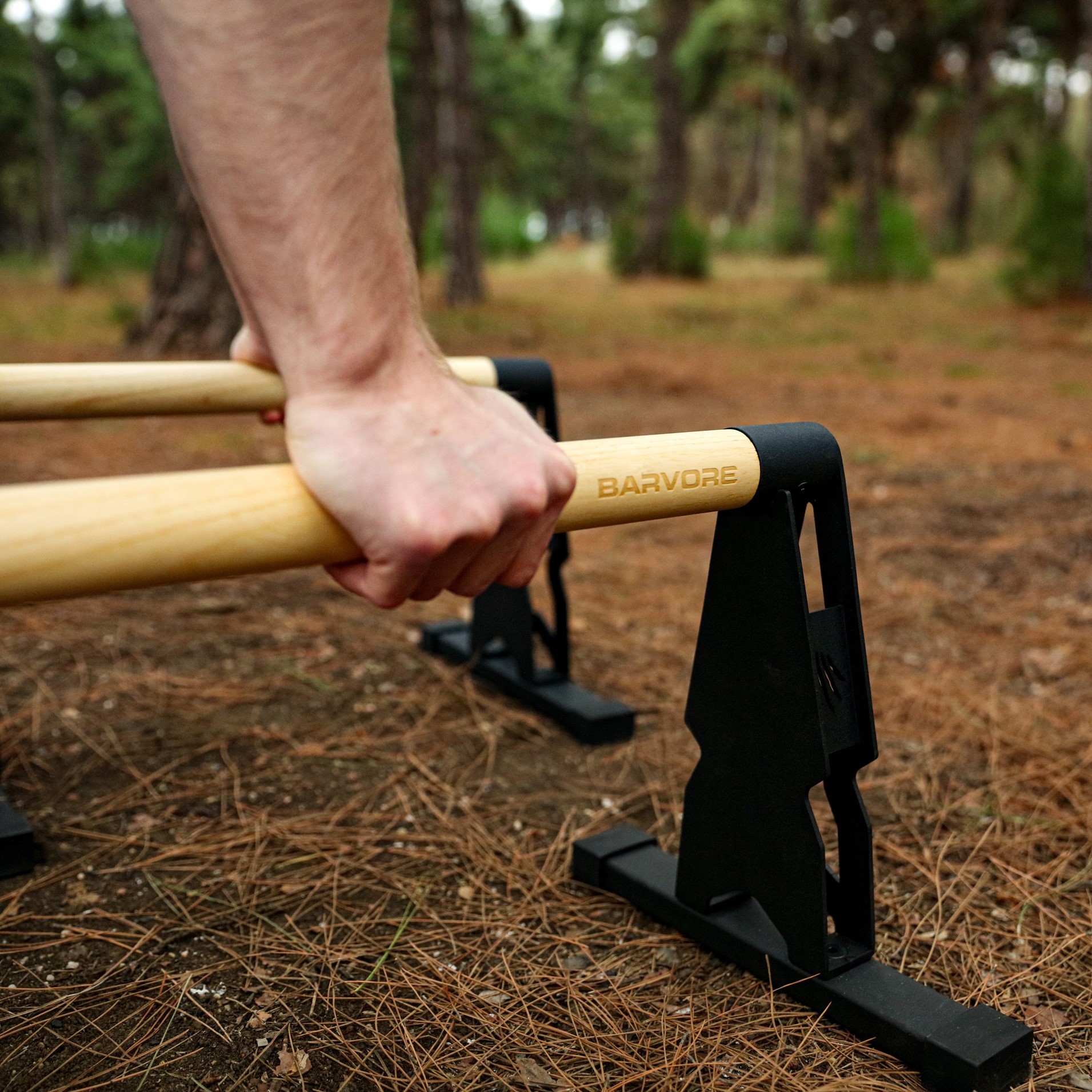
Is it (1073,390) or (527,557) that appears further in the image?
(1073,390)

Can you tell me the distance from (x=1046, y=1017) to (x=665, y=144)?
16.6 m

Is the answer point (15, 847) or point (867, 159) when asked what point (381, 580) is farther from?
point (867, 159)

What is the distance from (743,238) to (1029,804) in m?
24.1

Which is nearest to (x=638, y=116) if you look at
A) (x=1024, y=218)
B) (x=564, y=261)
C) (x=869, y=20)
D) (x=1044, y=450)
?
(x=564, y=261)

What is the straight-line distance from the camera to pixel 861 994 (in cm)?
112

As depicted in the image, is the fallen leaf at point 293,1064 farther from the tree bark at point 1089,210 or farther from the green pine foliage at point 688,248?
the green pine foliage at point 688,248

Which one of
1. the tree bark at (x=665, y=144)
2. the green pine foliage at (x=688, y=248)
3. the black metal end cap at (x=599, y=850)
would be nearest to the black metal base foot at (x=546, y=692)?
the black metal end cap at (x=599, y=850)

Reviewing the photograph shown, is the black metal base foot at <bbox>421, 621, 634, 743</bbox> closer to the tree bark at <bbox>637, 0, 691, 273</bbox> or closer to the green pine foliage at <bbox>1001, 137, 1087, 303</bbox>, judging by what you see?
the green pine foliage at <bbox>1001, 137, 1087, 303</bbox>

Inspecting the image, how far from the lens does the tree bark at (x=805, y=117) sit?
68.2 ft

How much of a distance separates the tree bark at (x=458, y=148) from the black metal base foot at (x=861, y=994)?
9711 mm

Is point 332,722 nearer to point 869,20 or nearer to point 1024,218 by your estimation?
point 1024,218

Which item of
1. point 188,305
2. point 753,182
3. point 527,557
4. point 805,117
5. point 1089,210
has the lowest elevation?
point 527,557

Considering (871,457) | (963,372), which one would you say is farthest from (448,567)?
(963,372)

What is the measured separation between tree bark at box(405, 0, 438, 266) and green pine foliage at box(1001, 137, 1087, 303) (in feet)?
19.8
